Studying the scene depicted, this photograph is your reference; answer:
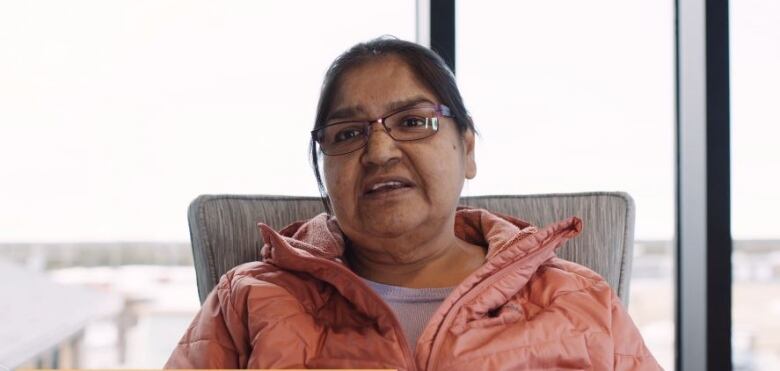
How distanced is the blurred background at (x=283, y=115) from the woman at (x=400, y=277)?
67cm

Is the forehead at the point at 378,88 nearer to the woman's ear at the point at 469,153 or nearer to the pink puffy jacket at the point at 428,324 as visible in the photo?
the woman's ear at the point at 469,153

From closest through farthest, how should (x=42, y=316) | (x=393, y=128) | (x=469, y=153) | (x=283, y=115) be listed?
1. (x=42, y=316)
2. (x=393, y=128)
3. (x=469, y=153)
4. (x=283, y=115)

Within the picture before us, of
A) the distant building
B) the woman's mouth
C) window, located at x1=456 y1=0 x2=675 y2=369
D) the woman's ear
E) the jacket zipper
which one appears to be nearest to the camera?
the distant building

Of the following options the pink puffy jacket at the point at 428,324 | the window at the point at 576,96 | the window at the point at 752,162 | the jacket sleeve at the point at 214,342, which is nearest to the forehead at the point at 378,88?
the pink puffy jacket at the point at 428,324

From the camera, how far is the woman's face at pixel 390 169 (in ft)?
3.68

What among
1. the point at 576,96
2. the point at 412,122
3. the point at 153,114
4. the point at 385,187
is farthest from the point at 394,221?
the point at 153,114

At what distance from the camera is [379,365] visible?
1.00 m

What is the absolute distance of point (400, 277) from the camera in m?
1.23

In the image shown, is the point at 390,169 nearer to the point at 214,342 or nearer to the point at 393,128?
the point at 393,128

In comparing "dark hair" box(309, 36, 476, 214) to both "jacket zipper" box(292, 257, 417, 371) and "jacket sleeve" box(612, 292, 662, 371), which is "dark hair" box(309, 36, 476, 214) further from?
"jacket sleeve" box(612, 292, 662, 371)

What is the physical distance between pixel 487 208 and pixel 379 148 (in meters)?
0.40

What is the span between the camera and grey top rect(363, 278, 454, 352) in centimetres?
113

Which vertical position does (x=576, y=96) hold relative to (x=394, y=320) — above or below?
above

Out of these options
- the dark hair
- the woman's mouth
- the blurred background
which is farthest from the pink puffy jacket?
the blurred background
